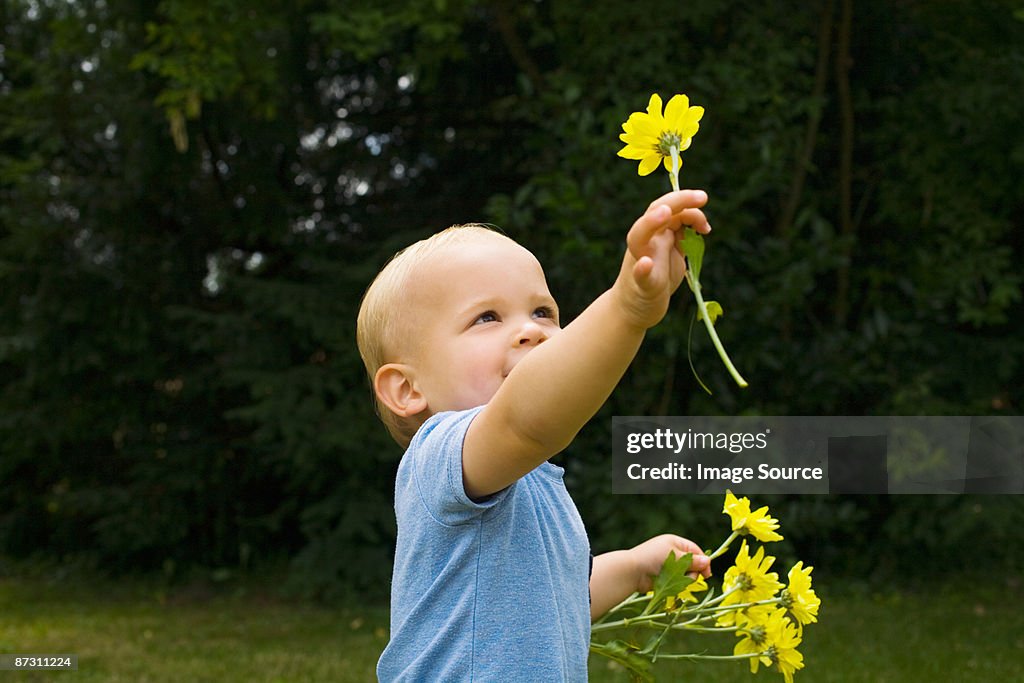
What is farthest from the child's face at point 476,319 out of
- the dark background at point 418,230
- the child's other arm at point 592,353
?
the dark background at point 418,230

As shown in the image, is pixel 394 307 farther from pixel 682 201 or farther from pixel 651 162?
pixel 682 201

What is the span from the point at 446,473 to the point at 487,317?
0.22m

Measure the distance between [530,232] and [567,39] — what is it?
105 centimetres

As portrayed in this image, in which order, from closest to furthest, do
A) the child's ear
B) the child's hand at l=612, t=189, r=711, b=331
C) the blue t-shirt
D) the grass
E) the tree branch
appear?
the child's hand at l=612, t=189, r=711, b=331, the blue t-shirt, the child's ear, the grass, the tree branch

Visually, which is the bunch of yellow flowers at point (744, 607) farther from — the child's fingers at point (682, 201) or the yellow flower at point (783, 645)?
the child's fingers at point (682, 201)

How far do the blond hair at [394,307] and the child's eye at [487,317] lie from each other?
0.33 feet

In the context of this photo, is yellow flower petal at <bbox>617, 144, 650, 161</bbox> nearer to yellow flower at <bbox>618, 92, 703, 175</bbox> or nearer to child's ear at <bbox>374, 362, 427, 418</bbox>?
yellow flower at <bbox>618, 92, 703, 175</bbox>

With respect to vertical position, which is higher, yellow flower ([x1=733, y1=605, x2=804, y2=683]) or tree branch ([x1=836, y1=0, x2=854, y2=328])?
tree branch ([x1=836, y1=0, x2=854, y2=328])

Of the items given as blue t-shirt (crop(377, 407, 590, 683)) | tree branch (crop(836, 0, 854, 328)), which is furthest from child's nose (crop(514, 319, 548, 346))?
tree branch (crop(836, 0, 854, 328))

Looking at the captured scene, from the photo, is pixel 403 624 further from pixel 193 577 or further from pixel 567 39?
pixel 193 577

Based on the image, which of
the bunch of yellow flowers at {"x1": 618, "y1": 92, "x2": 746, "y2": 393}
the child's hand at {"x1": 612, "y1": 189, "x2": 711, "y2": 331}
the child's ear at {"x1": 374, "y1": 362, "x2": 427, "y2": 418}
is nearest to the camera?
the child's hand at {"x1": 612, "y1": 189, "x2": 711, "y2": 331}

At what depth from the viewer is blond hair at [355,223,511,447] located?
1313 mm

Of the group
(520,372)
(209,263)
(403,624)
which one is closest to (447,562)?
(403,624)

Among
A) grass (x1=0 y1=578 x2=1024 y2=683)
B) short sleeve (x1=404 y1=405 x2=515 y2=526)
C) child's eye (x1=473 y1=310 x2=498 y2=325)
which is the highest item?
child's eye (x1=473 y1=310 x2=498 y2=325)
